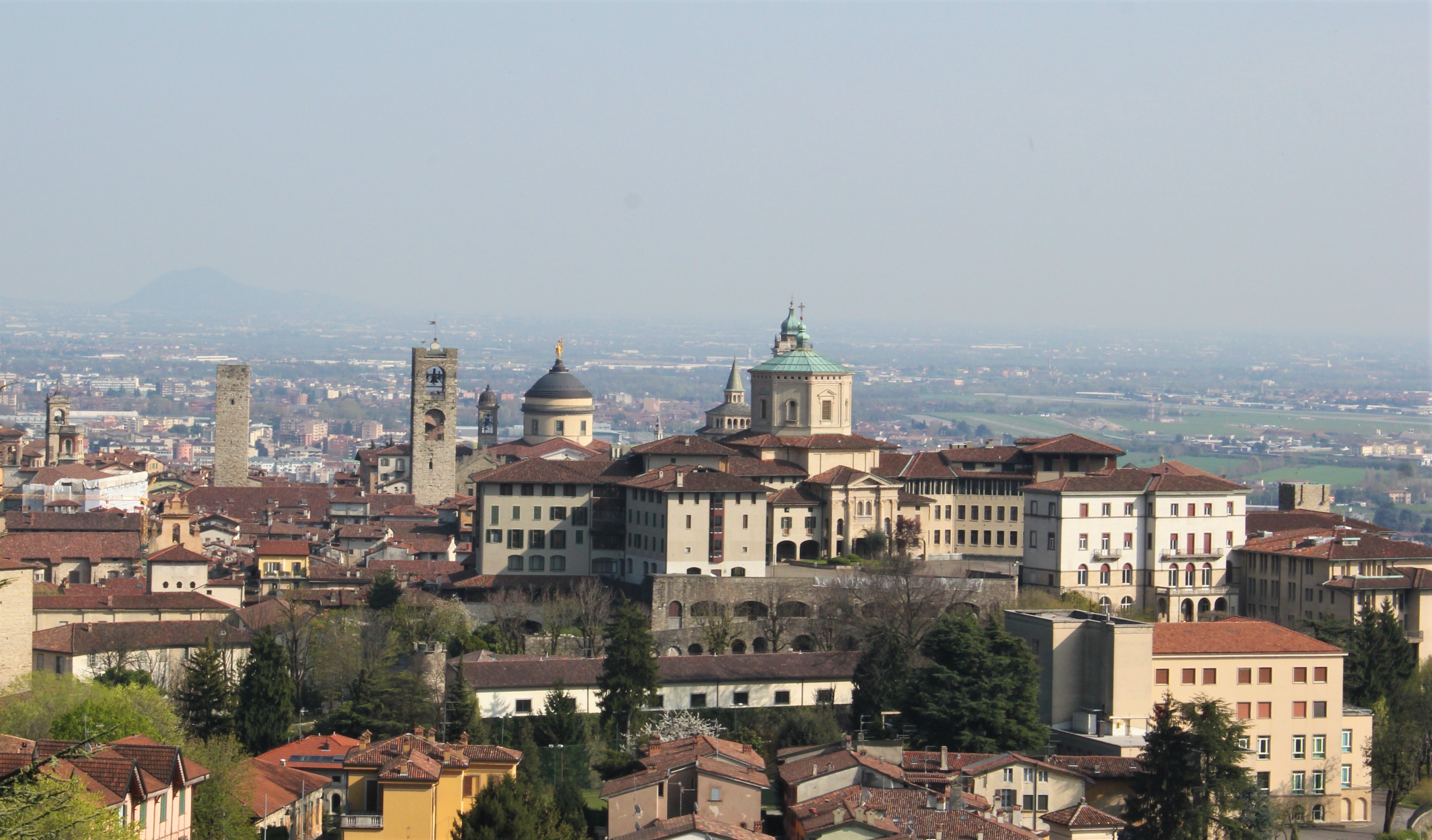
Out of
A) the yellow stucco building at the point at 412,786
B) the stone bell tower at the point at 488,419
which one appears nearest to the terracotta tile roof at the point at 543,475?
the yellow stucco building at the point at 412,786

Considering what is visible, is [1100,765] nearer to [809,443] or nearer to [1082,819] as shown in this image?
[1082,819]

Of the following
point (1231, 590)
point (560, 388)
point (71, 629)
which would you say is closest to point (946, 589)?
point (1231, 590)

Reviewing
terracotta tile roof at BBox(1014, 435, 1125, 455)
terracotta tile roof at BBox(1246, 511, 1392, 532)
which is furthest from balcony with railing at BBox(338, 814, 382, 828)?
terracotta tile roof at BBox(1246, 511, 1392, 532)

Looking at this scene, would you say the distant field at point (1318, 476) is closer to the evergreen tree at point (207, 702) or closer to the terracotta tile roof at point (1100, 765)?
the terracotta tile roof at point (1100, 765)

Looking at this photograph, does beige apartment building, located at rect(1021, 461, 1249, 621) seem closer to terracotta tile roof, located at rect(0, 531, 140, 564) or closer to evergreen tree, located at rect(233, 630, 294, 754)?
evergreen tree, located at rect(233, 630, 294, 754)

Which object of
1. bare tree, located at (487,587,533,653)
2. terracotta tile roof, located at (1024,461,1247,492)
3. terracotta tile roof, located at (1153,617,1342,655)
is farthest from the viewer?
terracotta tile roof, located at (1024,461,1247,492)

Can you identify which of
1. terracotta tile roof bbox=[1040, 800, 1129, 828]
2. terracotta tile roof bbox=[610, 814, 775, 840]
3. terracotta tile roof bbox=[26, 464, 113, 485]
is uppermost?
terracotta tile roof bbox=[26, 464, 113, 485]

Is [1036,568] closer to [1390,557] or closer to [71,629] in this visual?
[1390,557]
